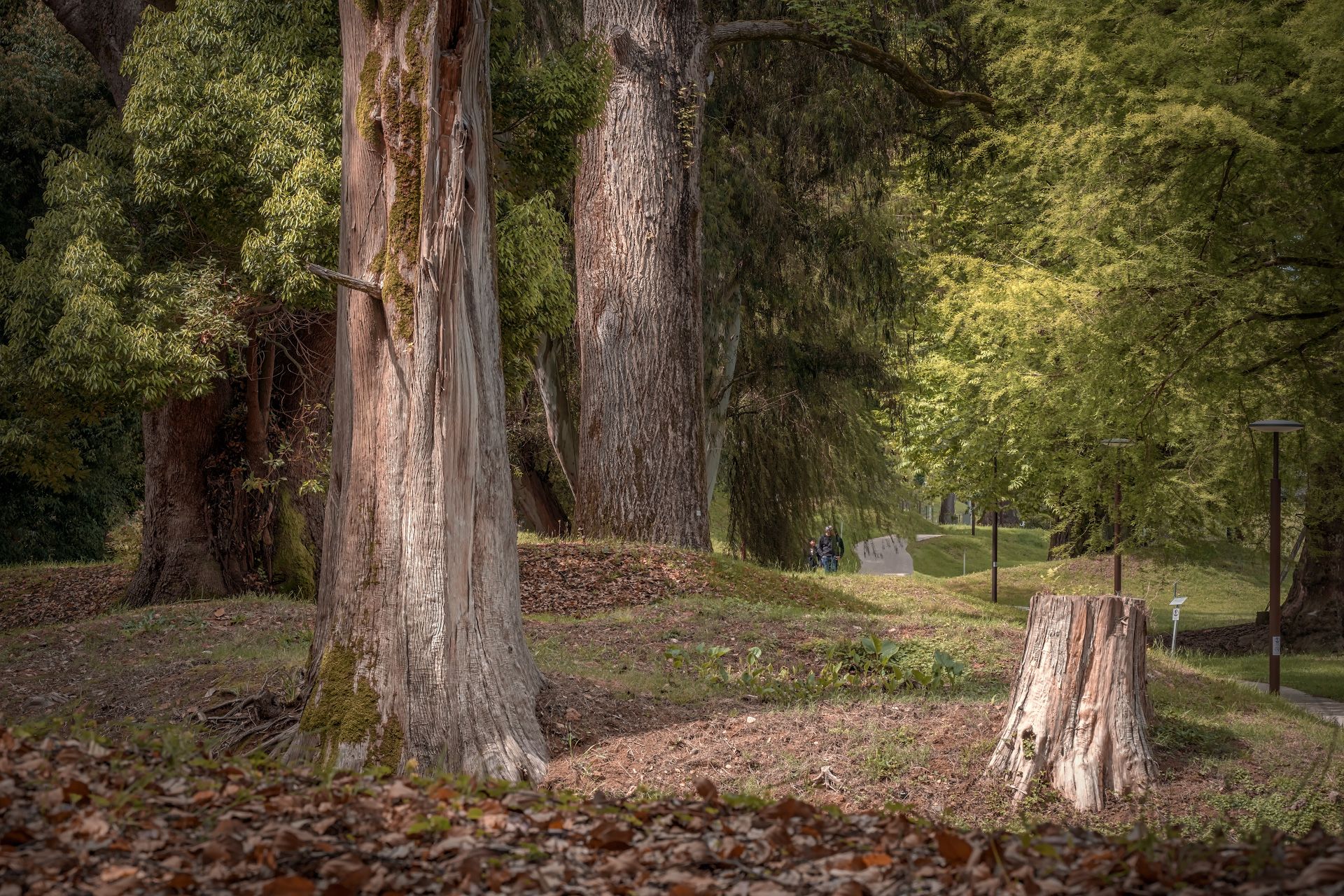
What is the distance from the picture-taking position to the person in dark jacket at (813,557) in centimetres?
2998

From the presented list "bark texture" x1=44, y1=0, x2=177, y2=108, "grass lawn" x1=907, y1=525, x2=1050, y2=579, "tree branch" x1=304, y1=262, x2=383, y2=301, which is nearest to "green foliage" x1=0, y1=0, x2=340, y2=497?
"bark texture" x1=44, y1=0, x2=177, y2=108

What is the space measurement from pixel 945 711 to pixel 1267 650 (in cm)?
1495

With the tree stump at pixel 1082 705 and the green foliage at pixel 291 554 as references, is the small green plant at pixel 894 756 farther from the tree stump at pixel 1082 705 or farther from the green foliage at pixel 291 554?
the green foliage at pixel 291 554

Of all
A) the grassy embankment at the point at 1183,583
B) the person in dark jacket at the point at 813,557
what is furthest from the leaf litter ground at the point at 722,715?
the person in dark jacket at the point at 813,557

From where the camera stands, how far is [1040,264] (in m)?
16.2

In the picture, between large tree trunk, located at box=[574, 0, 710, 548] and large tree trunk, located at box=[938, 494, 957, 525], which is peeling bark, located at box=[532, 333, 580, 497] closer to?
large tree trunk, located at box=[574, 0, 710, 548]

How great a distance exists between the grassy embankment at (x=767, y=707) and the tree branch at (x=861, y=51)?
27.6 ft

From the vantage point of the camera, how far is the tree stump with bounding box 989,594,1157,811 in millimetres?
6316

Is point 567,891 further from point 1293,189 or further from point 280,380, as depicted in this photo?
point 280,380

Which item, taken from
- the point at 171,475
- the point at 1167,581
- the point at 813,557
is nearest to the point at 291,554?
the point at 171,475

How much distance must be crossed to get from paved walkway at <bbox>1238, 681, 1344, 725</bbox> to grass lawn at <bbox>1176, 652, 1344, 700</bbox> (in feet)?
0.70

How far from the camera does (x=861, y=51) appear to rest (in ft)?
56.9

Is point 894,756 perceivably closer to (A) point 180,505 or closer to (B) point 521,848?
(B) point 521,848

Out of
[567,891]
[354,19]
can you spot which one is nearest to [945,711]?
[567,891]
